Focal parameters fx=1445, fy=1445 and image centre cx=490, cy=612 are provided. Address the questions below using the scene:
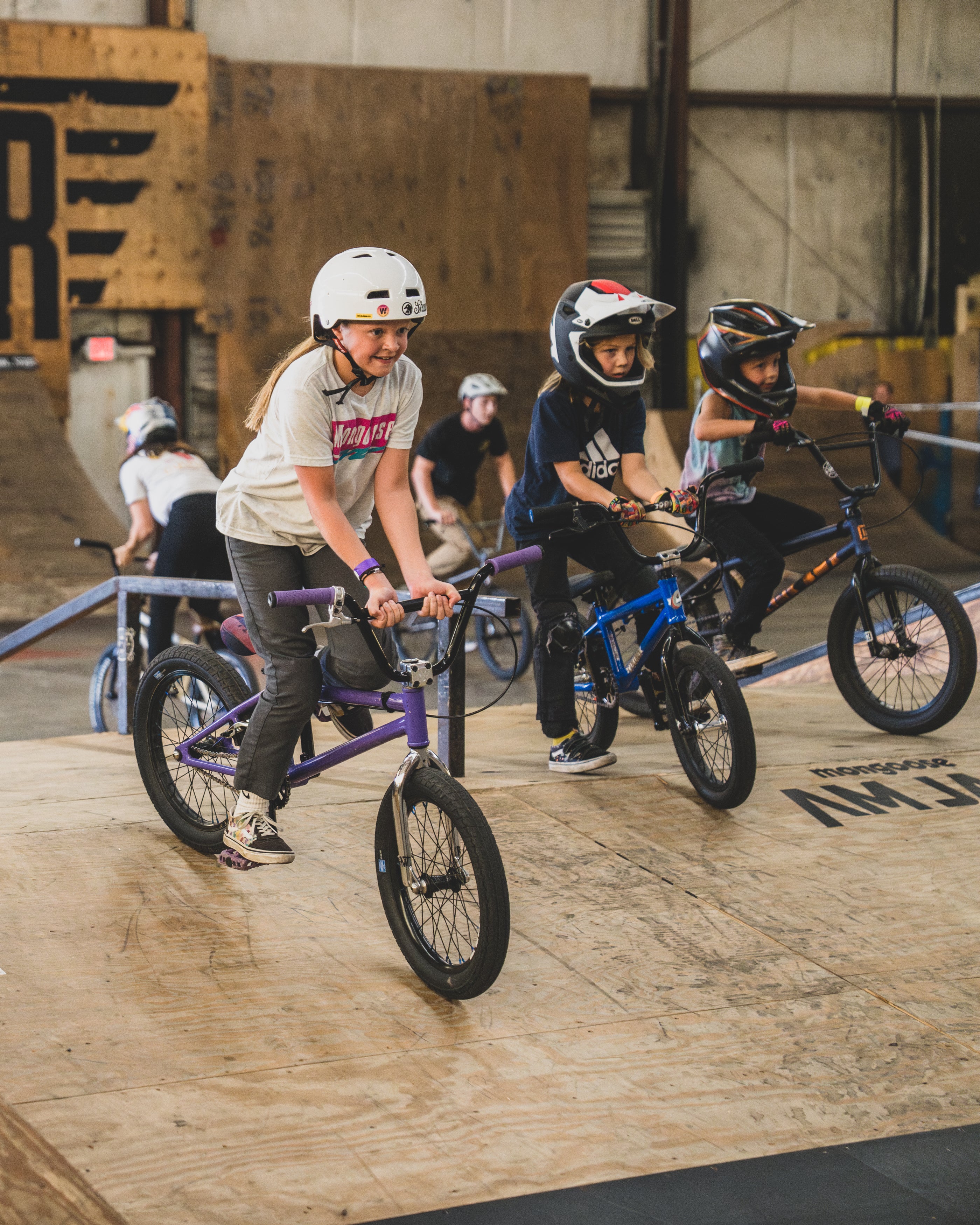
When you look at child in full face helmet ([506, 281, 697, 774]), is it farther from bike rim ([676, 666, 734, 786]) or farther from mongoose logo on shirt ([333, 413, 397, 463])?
mongoose logo on shirt ([333, 413, 397, 463])

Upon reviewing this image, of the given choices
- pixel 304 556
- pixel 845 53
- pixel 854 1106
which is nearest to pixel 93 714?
pixel 304 556

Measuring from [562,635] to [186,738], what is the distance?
5.04ft

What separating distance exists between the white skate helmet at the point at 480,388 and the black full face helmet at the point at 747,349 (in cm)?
380

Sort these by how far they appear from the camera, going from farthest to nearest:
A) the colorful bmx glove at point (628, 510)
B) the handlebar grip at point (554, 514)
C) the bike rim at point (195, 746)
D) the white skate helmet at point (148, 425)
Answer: the white skate helmet at point (148, 425), the colorful bmx glove at point (628, 510), the handlebar grip at point (554, 514), the bike rim at point (195, 746)

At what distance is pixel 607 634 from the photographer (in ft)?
18.8

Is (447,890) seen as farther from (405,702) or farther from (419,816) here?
(405,702)

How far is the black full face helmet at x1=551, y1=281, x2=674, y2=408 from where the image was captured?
5.28 meters

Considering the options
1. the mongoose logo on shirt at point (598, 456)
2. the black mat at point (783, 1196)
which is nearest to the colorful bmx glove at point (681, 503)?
the mongoose logo on shirt at point (598, 456)

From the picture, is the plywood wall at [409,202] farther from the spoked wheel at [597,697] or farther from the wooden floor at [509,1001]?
the wooden floor at [509,1001]

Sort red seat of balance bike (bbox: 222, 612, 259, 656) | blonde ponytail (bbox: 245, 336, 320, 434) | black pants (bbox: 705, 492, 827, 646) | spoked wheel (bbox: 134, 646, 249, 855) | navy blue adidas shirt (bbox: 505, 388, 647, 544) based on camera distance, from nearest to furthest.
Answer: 1. blonde ponytail (bbox: 245, 336, 320, 434)
2. red seat of balance bike (bbox: 222, 612, 259, 656)
3. spoked wheel (bbox: 134, 646, 249, 855)
4. navy blue adidas shirt (bbox: 505, 388, 647, 544)
5. black pants (bbox: 705, 492, 827, 646)

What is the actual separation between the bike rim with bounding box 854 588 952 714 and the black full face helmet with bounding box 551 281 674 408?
1.49m

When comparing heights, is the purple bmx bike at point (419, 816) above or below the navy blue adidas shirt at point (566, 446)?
below

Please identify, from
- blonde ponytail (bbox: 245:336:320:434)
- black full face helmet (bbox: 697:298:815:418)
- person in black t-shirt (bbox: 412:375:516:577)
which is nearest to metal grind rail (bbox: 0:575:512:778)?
blonde ponytail (bbox: 245:336:320:434)

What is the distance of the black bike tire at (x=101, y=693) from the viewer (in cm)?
833
